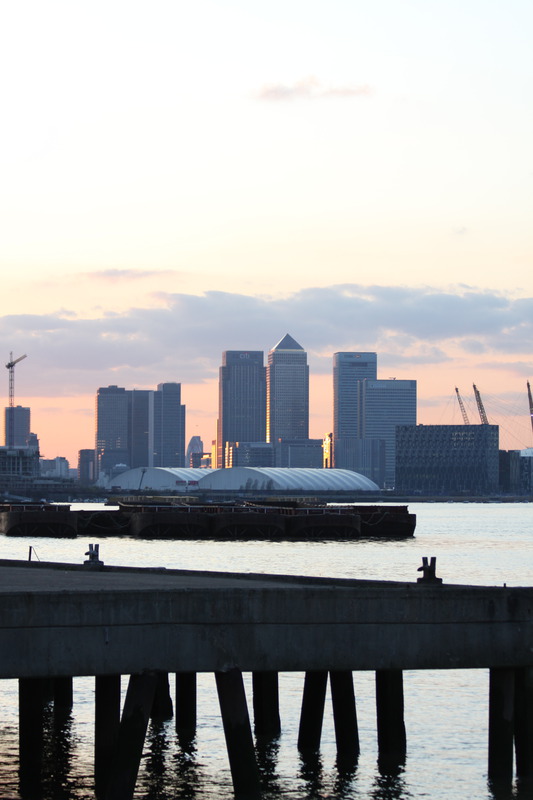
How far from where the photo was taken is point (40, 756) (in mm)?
27359

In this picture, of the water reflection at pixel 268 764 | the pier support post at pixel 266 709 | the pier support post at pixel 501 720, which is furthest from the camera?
the pier support post at pixel 266 709

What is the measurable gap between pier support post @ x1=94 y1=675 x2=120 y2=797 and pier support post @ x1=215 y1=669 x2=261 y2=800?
80.5 inches

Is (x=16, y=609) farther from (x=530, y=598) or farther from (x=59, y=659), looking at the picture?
(x=530, y=598)

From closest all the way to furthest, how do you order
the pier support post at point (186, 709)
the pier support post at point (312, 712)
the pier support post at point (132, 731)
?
the pier support post at point (132, 731) < the pier support post at point (312, 712) < the pier support post at point (186, 709)

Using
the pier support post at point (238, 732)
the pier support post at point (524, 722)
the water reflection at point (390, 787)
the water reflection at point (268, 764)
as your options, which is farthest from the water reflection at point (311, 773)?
the pier support post at point (524, 722)

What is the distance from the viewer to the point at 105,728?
82.7 feet

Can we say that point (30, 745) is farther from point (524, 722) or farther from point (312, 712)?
point (524, 722)

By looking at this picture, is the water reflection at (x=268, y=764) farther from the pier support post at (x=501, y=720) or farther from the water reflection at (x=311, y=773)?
the pier support post at (x=501, y=720)

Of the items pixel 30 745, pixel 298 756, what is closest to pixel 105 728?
pixel 30 745

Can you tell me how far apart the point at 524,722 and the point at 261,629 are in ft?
18.7

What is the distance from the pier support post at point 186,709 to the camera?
32.4 m

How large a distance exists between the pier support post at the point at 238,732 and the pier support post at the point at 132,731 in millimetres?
1252

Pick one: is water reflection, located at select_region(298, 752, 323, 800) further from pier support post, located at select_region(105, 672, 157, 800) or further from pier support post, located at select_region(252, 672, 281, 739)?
pier support post, located at select_region(105, 672, 157, 800)

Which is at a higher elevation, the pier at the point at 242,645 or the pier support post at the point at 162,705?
the pier at the point at 242,645
